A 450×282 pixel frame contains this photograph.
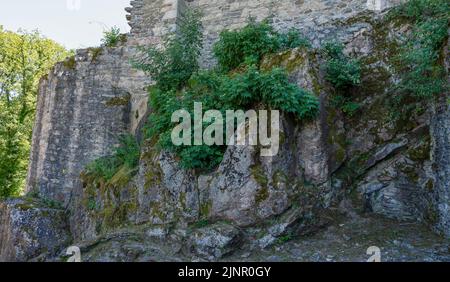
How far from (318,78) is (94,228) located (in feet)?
15.8

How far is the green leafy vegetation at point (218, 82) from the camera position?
20.0 feet

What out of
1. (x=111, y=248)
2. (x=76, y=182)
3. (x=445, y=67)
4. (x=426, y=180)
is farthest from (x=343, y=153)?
(x=76, y=182)

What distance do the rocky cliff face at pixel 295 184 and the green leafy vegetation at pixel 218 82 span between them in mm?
331

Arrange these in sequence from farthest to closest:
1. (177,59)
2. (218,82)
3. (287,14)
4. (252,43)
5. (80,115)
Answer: (80,115) < (287,14) < (177,59) < (252,43) < (218,82)

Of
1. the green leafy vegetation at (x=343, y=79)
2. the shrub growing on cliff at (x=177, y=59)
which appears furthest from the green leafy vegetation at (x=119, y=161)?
the green leafy vegetation at (x=343, y=79)

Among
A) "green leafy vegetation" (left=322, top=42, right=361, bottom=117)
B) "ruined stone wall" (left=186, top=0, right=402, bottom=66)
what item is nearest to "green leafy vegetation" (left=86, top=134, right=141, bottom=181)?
"ruined stone wall" (left=186, top=0, right=402, bottom=66)

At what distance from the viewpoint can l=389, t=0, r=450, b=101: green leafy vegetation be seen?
5516mm

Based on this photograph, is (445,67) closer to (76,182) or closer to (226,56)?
(226,56)

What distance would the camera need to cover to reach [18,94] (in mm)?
16469

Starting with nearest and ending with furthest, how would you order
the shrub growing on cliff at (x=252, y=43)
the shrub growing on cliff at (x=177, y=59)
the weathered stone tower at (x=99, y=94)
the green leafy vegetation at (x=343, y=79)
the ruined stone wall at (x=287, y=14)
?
the green leafy vegetation at (x=343, y=79), the shrub growing on cliff at (x=252, y=43), the ruined stone wall at (x=287, y=14), the shrub growing on cliff at (x=177, y=59), the weathered stone tower at (x=99, y=94)

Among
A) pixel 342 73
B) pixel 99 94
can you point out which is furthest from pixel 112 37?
pixel 342 73

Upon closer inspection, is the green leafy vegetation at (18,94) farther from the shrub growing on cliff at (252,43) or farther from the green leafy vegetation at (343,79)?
the green leafy vegetation at (343,79)

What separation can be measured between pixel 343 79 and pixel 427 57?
1.41 metres

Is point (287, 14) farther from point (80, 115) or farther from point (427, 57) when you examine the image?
point (80, 115)
